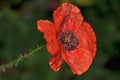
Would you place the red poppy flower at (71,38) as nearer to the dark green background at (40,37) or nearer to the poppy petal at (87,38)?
the poppy petal at (87,38)

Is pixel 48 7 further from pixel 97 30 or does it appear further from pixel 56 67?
pixel 56 67

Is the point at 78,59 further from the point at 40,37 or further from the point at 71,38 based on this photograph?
the point at 40,37

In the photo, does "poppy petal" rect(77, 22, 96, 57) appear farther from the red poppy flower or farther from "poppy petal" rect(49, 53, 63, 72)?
"poppy petal" rect(49, 53, 63, 72)

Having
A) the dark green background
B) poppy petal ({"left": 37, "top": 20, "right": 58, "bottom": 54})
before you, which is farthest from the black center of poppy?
the dark green background

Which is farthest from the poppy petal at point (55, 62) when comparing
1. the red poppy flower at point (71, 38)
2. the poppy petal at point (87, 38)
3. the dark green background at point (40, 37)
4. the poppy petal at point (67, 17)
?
the dark green background at point (40, 37)

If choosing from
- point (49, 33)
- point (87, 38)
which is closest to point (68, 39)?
point (87, 38)

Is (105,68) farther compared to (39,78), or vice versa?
(105,68)

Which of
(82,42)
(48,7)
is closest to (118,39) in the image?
(48,7)
